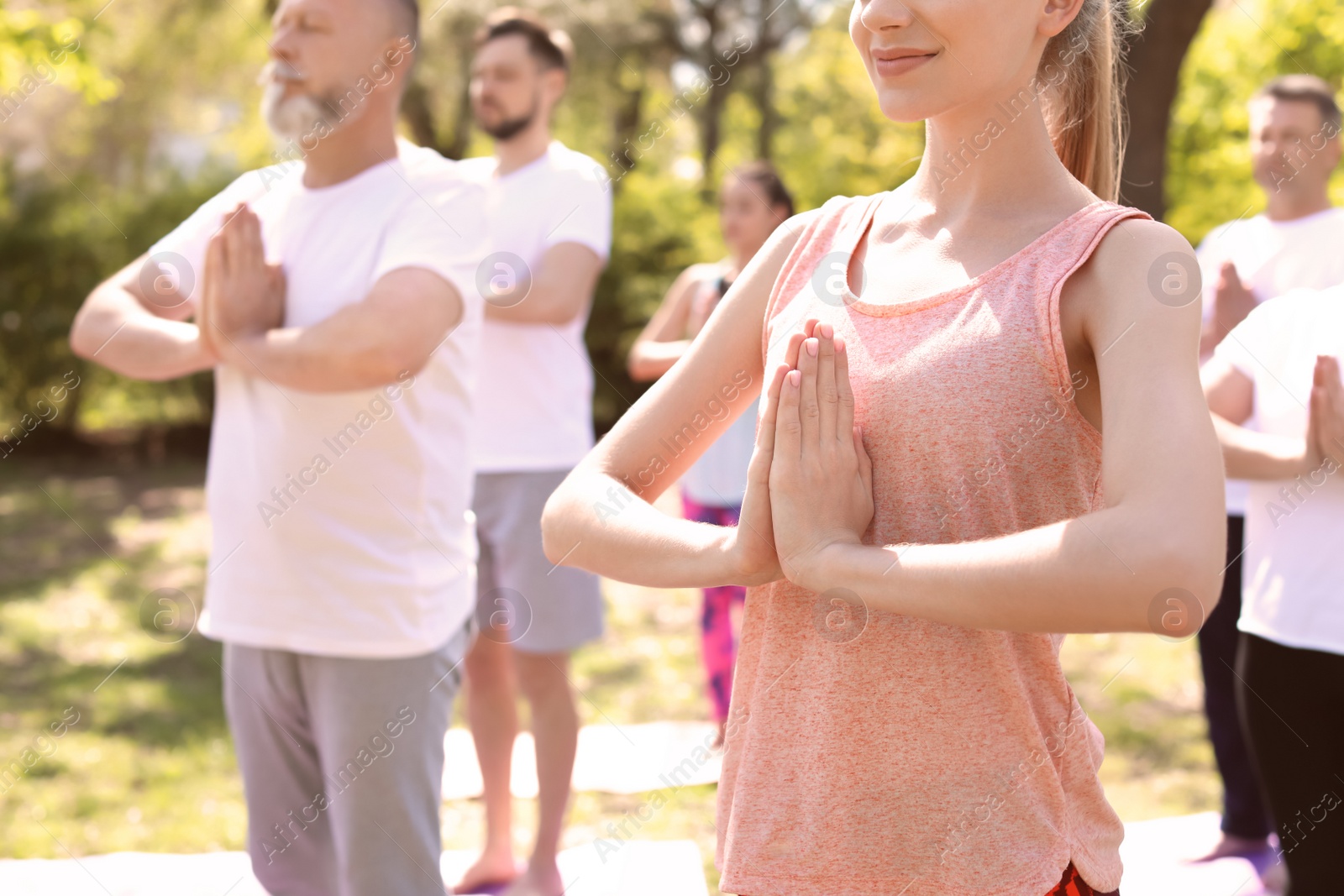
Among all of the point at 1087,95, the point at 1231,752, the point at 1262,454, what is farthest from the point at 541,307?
the point at 1231,752

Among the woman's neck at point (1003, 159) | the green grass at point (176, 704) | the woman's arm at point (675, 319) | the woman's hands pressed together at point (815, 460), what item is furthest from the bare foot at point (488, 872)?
the woman's neck at point (1003, 159)

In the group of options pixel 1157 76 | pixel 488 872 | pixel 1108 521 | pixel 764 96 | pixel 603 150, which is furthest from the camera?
pixel 603 150

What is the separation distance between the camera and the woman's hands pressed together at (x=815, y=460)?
1351 millimetres

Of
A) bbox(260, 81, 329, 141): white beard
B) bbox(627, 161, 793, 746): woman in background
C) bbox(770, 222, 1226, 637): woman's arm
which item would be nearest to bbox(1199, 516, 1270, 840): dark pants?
bbox(627, 161, 793, 746): woman in background

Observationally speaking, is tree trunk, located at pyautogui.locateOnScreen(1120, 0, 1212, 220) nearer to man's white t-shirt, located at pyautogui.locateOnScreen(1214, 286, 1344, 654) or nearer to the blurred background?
the blurred background

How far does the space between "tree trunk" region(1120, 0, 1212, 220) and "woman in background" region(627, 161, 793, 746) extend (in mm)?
1623

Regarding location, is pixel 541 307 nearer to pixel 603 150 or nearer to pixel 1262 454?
pixel 1262 454

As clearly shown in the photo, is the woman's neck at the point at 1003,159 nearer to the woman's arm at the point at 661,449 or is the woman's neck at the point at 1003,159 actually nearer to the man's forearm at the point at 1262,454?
the woman's arm at the point at 661,449

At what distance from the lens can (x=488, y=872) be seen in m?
3.80

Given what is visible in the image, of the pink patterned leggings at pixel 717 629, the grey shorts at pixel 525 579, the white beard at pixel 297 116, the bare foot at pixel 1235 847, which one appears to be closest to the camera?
the white beard at pixel 297 116

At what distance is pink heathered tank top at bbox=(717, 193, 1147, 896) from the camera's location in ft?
4.41

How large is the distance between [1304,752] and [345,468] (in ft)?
6.98

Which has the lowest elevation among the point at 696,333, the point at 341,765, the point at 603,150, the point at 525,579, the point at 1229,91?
the point at 603,150

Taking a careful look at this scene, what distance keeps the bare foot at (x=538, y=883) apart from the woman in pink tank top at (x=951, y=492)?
91.7 inches
